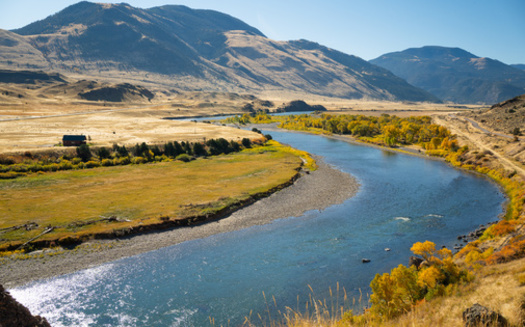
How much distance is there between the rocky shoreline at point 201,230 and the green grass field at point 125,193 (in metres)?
3.26

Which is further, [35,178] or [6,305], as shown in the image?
[35,178]

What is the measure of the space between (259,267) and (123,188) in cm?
3604

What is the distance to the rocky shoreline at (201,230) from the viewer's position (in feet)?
111

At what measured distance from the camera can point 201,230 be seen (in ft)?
148

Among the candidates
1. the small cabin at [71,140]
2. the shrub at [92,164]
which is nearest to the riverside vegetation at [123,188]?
the shrub at [92,164]

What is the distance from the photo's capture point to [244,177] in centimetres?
7088

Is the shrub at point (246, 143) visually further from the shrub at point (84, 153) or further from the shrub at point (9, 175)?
the shrub at point (9, 175)

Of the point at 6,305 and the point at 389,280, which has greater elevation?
the point at 6,305

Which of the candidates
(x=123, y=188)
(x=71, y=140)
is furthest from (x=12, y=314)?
(x=71, y=140)

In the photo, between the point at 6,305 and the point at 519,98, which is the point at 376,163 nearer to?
the point at 6,305

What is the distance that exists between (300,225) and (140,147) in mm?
56948

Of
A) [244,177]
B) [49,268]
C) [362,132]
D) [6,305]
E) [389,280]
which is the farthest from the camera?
[362,132]

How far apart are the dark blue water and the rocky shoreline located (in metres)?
1.63

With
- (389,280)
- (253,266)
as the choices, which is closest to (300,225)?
(253,266)
